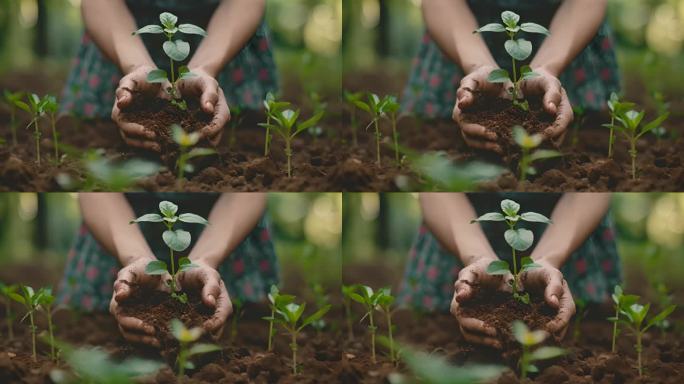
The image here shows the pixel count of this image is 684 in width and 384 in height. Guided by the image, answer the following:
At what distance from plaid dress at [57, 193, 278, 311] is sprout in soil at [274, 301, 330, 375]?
55 millimetres

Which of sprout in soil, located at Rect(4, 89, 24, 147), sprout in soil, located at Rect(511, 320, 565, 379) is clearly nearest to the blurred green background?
sprout in soil, located at Rect(4, 89, 24, 147)

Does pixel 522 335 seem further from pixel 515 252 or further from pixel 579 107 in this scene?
pixel 579 107

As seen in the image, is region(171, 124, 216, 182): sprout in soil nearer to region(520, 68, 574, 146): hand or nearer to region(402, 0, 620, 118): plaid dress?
region(402, 0, 620, 118): plaid dress

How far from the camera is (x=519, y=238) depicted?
138cm

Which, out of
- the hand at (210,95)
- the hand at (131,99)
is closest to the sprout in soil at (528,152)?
the hand at (210,95)

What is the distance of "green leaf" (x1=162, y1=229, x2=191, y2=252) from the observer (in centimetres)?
139

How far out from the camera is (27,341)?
1485 millimetres

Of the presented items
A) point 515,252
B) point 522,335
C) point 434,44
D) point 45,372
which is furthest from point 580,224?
point 45,372

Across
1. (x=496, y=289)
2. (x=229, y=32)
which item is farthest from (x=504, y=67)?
(x=229, y=32)

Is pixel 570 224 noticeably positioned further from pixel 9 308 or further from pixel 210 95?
pixel 9 308

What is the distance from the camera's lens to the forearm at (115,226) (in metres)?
1.45

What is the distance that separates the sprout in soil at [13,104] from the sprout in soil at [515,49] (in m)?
0.93

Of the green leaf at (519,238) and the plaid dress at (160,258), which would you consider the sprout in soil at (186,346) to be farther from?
the green leaf at (519,238)

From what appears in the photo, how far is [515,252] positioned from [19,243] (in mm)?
999
